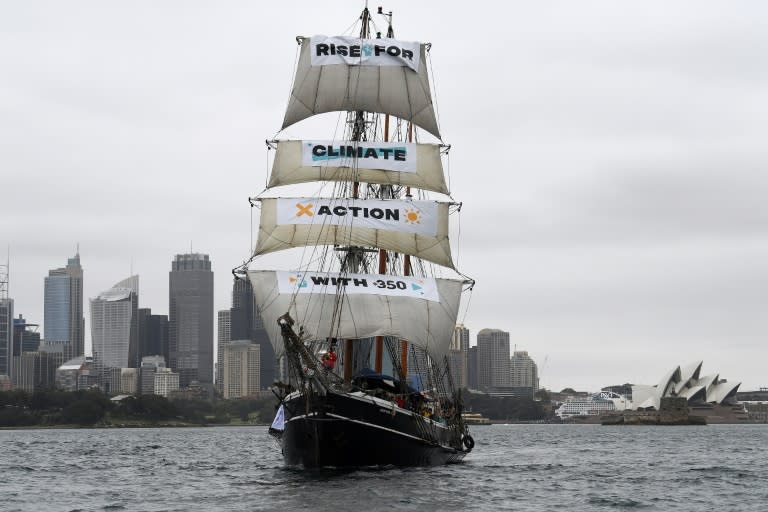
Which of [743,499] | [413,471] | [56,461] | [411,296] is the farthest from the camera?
[56,461]

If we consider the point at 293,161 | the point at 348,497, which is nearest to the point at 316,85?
the point at 293,161

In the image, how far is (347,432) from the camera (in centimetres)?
5797

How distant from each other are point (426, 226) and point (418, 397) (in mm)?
12561

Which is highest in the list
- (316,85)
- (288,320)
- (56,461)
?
(316,85)

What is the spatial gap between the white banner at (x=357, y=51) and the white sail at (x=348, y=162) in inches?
184

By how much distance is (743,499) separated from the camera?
178ft

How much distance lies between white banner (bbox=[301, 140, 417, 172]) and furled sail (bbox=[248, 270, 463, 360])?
7.11 meters

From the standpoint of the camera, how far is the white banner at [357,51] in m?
74.1

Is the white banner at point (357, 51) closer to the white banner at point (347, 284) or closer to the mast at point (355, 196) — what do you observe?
the mast at point (355, 196)

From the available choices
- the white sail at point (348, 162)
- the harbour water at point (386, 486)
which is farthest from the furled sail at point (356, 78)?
the harbour water at point (386, 486)

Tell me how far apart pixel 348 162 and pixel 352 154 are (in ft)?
1.65

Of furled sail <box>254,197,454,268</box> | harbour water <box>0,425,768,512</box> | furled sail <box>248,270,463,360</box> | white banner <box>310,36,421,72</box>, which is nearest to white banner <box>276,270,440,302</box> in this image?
furled sail <box>248,270,463,360</box>

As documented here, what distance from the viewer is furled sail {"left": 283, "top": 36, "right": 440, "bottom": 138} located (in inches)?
2923

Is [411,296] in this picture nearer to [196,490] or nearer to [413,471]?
[413,471]
